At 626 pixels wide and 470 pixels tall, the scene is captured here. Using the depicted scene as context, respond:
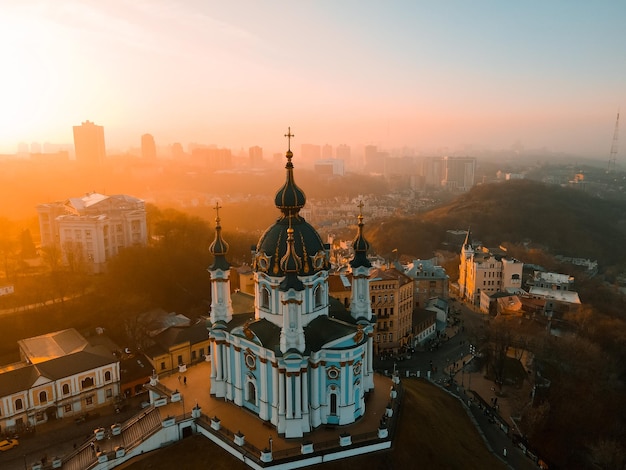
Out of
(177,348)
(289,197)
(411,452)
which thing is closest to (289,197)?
(289,197)

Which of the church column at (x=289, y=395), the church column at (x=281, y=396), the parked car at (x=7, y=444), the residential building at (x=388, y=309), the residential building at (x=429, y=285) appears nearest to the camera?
the church column at (x=289, y=395)

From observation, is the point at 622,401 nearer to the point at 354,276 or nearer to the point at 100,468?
the point at 354,276

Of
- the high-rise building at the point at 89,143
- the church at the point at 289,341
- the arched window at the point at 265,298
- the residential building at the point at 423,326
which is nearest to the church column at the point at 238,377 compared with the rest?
the church at the point at 289,341

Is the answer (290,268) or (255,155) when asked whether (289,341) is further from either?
(255,155)

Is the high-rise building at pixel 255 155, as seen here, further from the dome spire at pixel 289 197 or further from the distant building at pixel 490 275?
the dome spire at pixel 289 197

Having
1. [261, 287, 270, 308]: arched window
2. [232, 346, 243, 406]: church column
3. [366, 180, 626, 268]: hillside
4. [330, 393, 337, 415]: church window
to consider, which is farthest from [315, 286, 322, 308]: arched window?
[366, 180, 626, 268]: hillside

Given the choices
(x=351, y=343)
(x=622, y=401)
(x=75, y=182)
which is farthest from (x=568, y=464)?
(x=75, y=182)
